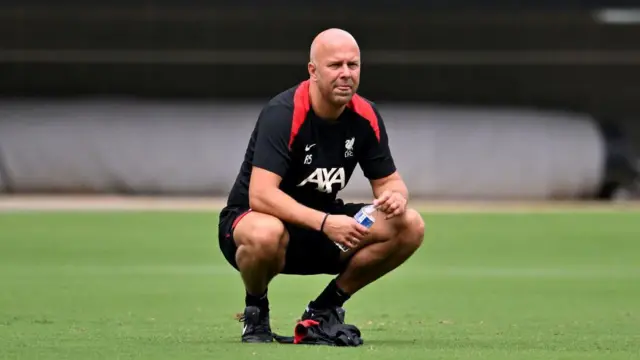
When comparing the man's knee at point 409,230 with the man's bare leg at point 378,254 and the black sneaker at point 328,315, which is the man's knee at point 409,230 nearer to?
the man's bare leg at point 378,254

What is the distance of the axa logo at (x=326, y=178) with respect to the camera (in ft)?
24.3

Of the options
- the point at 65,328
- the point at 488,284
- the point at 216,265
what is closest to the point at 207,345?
the point at 65,328

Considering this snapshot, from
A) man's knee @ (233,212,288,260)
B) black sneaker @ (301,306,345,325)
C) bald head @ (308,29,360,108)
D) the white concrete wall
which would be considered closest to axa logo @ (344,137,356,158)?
bald head @ (308,29,360,108)

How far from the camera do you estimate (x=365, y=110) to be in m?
7.52

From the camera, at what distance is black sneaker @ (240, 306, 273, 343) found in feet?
24.4

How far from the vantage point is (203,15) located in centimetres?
2603

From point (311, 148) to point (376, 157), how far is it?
0.42 metres

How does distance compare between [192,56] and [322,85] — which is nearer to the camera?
[322,85]

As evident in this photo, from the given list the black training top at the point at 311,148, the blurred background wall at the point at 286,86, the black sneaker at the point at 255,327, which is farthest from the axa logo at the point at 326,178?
the blurred background wall at the point at 286,86

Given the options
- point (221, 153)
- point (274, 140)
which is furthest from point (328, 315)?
point (221, 153)

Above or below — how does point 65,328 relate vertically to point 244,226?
below

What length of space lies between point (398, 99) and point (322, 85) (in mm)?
21860

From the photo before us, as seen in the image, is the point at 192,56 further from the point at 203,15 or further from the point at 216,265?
the point at 216,265

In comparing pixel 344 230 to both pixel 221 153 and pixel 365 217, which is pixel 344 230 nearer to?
pixel 365 217
